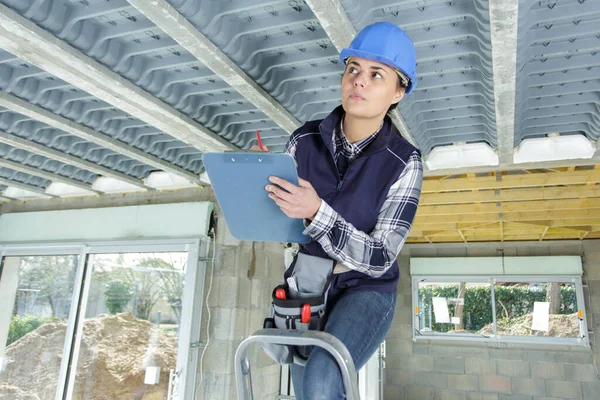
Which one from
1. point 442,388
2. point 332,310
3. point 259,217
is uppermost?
point 259,217

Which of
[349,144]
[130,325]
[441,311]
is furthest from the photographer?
[441,311]

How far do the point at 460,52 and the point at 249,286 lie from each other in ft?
8.83

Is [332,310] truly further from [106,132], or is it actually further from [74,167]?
[74,167]

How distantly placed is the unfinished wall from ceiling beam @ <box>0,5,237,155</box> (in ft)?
19.6

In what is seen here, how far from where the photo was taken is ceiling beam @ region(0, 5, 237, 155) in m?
1.96

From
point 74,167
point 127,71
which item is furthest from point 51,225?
point 127,71

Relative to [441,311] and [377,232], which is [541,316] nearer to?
[441,311]

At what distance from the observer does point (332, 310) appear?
43.8 inches

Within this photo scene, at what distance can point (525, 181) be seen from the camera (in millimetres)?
3936

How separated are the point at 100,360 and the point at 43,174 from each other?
1892mm

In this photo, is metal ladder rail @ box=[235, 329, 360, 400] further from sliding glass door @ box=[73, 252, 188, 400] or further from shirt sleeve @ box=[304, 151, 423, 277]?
sliding glass door @ box=[73, 252, 188, 400]

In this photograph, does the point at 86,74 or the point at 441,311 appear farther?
the point at 441,311

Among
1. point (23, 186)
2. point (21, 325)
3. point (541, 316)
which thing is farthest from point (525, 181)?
point (21, 325)

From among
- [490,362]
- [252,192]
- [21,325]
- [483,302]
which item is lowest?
[490,362]
